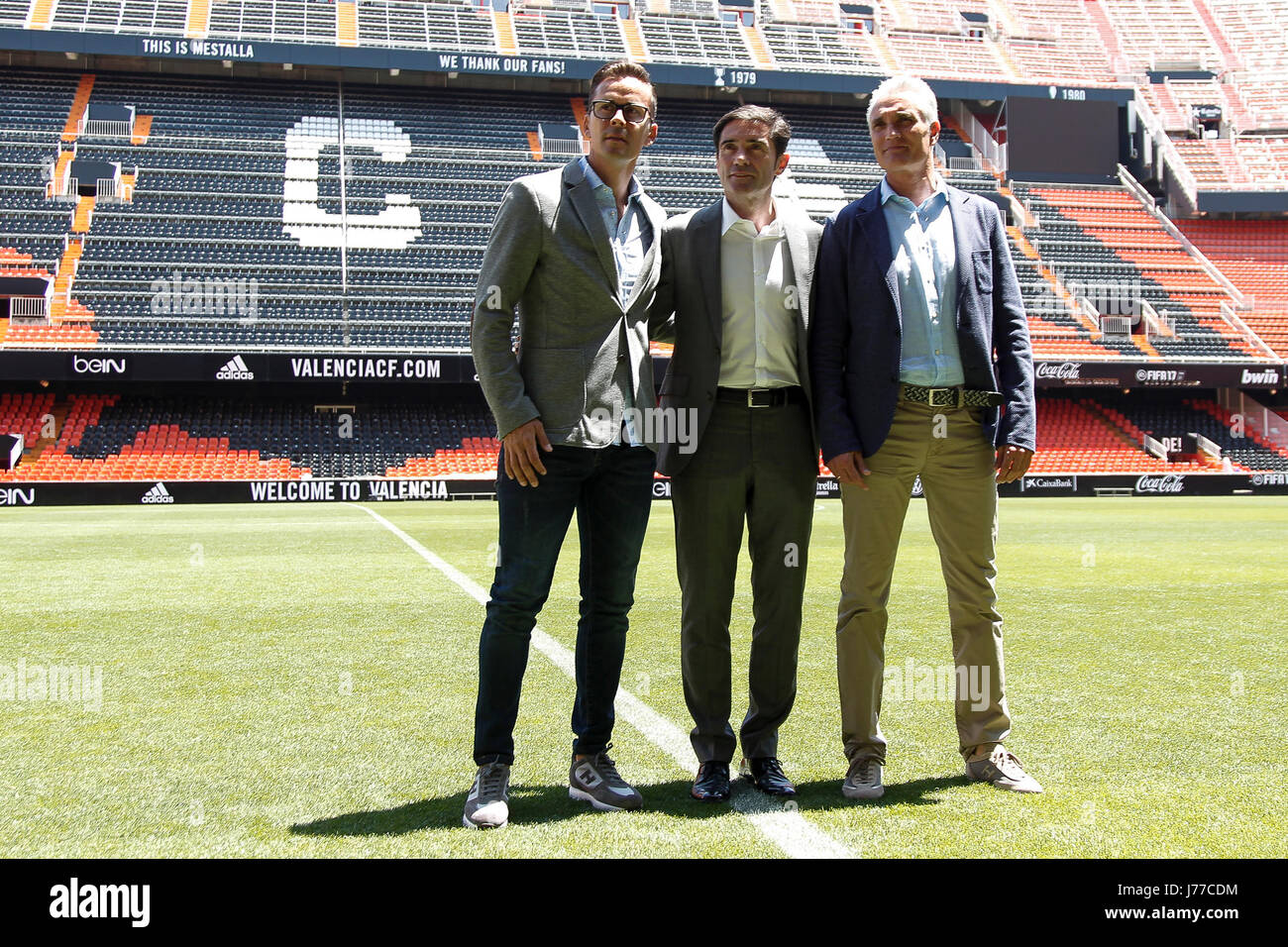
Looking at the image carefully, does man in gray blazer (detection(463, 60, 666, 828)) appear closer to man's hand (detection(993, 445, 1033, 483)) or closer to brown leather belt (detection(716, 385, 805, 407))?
brown leather belt (detection(716, 385, 805, 407))

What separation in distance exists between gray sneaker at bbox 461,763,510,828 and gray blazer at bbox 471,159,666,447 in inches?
39.3

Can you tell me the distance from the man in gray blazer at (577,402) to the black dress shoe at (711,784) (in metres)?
0.24

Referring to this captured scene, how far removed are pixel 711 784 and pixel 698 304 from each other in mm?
1532

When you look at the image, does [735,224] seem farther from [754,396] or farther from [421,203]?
[421,203]

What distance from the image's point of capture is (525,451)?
3.30m

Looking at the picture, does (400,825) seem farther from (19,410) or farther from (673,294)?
(19,410)

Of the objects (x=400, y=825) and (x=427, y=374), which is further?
(x=427, y=374)

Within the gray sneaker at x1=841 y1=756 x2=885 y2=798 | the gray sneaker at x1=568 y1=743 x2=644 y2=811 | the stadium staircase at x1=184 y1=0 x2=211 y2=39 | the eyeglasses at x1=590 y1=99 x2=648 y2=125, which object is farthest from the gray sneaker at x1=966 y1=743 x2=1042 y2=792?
the stadium staircase at x1=184 y1=0 x2=211 y2=39

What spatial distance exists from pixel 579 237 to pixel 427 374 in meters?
25.4

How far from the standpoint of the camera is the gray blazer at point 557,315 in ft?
11.0

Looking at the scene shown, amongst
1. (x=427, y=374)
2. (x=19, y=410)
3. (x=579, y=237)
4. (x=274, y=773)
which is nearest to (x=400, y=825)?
(x=274, y=773)

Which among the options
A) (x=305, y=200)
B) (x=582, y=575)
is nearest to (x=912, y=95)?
(x=582, y=575)

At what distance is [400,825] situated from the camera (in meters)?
3.02

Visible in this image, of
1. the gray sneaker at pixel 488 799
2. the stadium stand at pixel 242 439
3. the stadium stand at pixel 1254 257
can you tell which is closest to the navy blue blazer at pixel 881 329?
the gray sneaker at pixel 488 799
